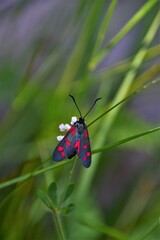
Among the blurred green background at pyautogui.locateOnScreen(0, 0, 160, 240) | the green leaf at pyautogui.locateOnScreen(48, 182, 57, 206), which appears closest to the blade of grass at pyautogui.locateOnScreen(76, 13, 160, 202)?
the blurred green background at pyautogui.locateOnScreen(0, 0, 160, 240)

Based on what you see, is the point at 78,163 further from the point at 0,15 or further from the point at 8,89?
the point at 0,15

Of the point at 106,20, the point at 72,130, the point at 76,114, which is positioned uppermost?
the point at 106,20

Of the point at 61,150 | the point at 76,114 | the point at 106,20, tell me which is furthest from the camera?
the point at 76,114

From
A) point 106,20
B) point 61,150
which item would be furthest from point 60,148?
point 106,20

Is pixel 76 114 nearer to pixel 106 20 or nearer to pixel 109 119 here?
pixel 109 119

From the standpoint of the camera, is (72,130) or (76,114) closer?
(72,130)

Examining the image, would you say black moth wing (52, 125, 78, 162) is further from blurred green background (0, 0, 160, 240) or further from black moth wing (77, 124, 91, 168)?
blurred green background (0, 0, 160, 240)

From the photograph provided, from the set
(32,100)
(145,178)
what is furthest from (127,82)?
(145,178)
